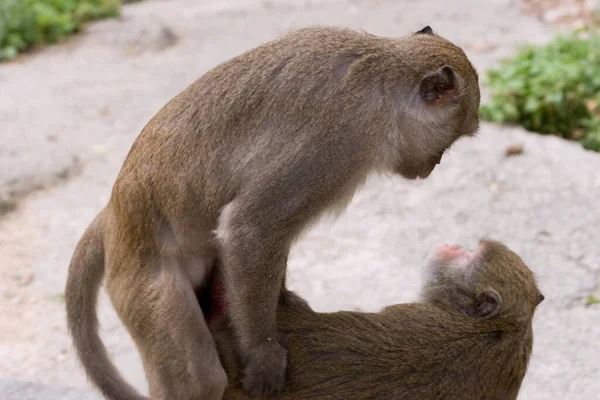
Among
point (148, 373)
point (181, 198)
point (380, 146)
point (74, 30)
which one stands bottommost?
point (74, 30)

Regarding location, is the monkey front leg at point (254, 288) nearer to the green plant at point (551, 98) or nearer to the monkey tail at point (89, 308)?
the monkey tail at point (89, 308)

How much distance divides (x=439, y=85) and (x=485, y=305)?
88cm

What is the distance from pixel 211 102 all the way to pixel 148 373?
107cm

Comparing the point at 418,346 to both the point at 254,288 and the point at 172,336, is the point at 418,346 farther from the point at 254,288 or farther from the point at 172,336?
the point at 172,336

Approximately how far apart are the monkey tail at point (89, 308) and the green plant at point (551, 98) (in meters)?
4.39

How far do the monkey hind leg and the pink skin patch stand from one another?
106cm

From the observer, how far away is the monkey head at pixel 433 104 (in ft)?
10.6

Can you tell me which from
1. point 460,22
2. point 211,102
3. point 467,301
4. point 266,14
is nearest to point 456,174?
point 467,301

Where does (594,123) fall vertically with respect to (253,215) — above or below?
below

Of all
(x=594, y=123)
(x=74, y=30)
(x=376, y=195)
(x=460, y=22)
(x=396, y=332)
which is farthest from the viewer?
(x=74, y=30)

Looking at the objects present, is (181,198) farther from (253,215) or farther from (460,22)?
(460,22)

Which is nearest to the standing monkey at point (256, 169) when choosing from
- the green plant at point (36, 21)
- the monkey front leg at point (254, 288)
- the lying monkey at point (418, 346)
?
the monkey front leg at point (254, 288)

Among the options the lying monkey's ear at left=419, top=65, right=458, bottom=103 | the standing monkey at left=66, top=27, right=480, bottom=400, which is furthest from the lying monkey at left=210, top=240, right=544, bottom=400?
the lying monkey's ear at left=419, top=65, right=458, bottom=103

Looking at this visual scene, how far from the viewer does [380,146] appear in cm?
312
